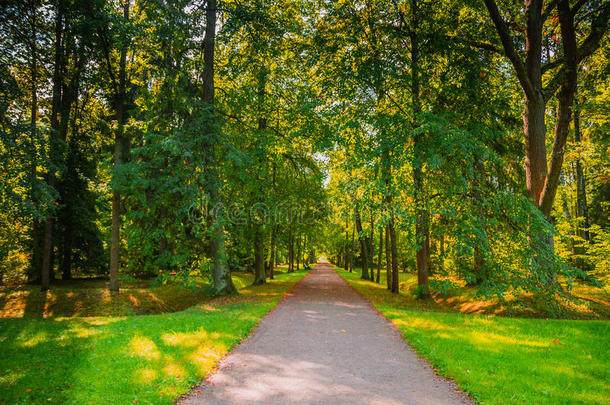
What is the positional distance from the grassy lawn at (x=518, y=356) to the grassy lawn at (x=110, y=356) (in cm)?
458

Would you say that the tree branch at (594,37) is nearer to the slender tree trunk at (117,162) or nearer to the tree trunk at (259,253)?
the tree trunk at (259,253)

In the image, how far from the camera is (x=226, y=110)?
1568 cm

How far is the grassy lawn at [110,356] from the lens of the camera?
4.39 meters

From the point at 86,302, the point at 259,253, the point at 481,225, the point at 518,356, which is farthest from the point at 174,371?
the point at 259,253

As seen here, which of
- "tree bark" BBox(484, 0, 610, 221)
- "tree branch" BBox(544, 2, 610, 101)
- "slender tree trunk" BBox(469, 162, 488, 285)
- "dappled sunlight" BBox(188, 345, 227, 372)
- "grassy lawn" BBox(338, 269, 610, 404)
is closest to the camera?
"grassy lawn" BBox(338, 269, 610, 404)

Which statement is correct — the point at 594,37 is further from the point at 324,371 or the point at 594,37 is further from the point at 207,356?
the point at 207,356

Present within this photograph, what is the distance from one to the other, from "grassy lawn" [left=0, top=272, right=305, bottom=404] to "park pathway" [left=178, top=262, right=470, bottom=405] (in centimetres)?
48

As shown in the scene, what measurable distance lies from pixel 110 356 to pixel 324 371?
4150mm

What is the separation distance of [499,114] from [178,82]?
589 inches

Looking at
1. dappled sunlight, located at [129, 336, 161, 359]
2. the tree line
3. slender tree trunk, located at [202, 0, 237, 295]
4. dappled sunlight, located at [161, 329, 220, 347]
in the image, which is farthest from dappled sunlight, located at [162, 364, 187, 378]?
slender tree trunk, located at [202, 0, 237, 295]

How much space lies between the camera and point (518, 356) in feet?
19.2

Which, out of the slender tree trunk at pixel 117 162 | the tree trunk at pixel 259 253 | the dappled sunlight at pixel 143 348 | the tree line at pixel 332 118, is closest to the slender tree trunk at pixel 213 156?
the tree line at pixel 332 118

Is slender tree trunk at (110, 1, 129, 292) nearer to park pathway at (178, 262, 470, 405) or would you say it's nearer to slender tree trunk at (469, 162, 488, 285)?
park pathway at (178, 262, 470, 405)

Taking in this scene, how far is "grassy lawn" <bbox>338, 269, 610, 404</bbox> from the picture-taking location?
4.54 m
